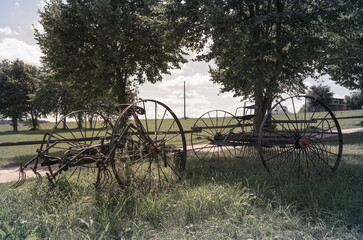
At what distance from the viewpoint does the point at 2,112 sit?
3769 centimetres

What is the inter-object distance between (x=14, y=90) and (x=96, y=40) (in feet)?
104

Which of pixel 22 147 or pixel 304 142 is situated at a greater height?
pixel 304 142

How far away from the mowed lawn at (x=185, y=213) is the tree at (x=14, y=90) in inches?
1535

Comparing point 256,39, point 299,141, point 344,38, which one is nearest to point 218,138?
point 299,141

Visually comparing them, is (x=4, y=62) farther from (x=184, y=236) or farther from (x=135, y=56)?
(x=184, y=236)

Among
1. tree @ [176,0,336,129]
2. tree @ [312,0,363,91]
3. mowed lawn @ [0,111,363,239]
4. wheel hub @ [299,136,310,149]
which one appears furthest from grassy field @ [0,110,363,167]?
mowed lawn @ [0,111,363,239]

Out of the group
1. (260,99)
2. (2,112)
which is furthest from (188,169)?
(2,112)

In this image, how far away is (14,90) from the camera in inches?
1507

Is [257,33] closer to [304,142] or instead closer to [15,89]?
[304,142]

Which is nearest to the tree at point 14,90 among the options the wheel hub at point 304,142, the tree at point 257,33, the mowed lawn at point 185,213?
the tree at point 257,33

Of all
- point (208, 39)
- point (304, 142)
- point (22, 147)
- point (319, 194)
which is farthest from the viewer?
point (22, 147)

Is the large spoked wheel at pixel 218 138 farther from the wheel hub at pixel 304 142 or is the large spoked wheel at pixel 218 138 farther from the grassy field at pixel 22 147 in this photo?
the grassy field at pixel 22 147

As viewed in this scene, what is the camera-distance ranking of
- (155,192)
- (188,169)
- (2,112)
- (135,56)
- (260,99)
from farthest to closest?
(2,112), (135,56), (260,99), (188,169), (155,192)

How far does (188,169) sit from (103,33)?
929 cm
